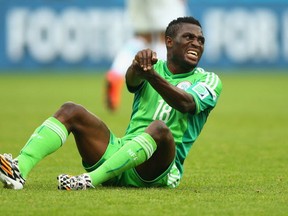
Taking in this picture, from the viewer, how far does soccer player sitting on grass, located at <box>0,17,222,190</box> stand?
19.3 feet

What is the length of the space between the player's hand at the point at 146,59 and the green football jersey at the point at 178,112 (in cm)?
41

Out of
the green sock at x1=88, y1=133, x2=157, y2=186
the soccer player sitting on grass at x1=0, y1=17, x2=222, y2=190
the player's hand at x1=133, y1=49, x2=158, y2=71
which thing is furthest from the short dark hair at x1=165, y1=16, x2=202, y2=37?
the green sock at x1=88, y1=133, x2=157, y2=186

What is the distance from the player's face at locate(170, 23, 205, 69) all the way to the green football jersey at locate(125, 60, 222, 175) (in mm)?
133

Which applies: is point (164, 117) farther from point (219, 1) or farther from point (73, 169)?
point (219, 1)

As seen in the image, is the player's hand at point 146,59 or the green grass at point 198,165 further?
the player's hand at point 146,59

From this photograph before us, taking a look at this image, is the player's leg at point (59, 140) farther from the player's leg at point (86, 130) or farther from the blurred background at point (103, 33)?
the blurred background at point (103, 33)

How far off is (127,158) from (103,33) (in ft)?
52.7

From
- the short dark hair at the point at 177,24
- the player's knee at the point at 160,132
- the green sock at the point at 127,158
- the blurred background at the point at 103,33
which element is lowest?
the blurred background at the point at 103,33

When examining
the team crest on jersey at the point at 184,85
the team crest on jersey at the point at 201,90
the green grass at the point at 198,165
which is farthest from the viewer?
the team crest on jersey at the point at 184,85

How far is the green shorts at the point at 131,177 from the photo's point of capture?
20.3ft

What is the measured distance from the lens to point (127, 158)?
5867 millimetres

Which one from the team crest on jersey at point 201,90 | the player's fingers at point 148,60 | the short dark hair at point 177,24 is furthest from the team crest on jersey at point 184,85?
the player's fingers at point 148,60

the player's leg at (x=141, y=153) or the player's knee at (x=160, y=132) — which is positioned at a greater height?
the player's knee at (x=160, y=132)

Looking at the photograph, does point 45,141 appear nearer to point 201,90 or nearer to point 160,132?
point 160,132
